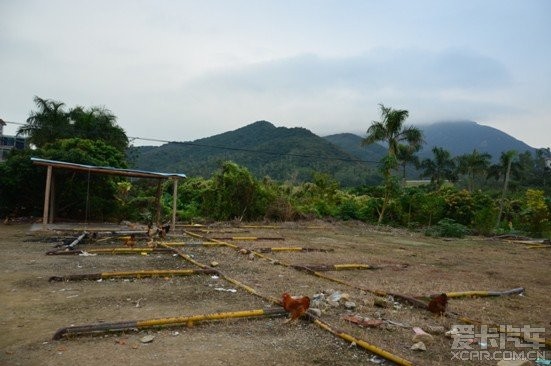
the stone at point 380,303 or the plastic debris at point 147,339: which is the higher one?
the stone at point 380,303

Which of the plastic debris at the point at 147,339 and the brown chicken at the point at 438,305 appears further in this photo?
the brown chicken at the point at 438,305

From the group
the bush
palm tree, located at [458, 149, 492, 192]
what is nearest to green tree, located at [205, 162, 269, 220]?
the bush

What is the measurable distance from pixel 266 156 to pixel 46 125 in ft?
86.2

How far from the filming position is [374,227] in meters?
19.6

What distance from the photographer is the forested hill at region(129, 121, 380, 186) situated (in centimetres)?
4638

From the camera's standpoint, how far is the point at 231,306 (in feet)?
15.8

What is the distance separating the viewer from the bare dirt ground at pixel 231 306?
340 centimetres

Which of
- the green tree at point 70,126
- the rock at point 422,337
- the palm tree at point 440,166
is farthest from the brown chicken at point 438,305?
the palm tree at point 440,166

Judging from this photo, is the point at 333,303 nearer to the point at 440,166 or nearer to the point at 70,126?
the point at 70,126

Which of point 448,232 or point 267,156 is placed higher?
point 267,156

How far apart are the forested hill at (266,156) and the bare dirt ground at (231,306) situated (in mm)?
33913

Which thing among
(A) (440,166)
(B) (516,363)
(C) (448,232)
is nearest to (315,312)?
(B) (516,363)

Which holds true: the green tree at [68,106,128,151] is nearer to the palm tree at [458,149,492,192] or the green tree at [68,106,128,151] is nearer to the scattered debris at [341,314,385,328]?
the scattered debris at [341,314,385,328]

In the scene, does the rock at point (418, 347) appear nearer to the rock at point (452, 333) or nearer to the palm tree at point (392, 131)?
the rock at point (452, 333)
